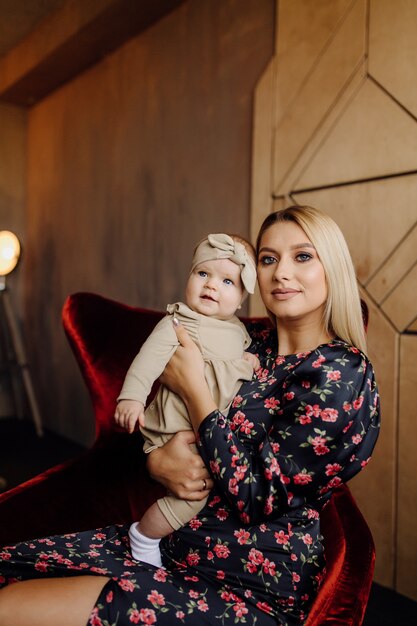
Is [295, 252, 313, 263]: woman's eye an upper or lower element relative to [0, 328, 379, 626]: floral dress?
upper

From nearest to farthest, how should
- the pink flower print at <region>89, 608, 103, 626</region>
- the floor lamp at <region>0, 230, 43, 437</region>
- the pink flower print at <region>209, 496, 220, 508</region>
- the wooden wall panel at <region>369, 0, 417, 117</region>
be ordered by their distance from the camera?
the pink flower print at <region>89, 608, 103, 626</region>
the pink flower print at <region>209, 496, 220, 508</region>
the wooden wall panel at <region>369, 0, 417, 117</region>
the floor lamp at <region>0, 230, 43, 437</region>

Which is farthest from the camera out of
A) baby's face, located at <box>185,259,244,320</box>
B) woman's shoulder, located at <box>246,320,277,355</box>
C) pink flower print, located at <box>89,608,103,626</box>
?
woman's shoulder, located at <box>246,320,277,355</box>

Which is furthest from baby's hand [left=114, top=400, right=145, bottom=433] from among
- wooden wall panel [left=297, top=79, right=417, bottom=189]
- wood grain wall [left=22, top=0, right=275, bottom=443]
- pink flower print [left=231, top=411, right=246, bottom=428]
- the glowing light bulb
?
the glowing light bulb

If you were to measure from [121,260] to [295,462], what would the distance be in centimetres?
294

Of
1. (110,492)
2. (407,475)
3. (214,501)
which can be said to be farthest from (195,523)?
(407,475)

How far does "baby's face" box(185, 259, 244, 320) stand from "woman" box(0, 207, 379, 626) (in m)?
0.11

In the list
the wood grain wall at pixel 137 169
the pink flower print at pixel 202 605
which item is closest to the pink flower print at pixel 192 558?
the pink flower print at pixel 202 605

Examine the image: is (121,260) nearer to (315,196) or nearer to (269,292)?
(315,196)

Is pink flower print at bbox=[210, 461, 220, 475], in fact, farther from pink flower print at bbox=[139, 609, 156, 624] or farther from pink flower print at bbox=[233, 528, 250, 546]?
pink flower print at bbox=[139, 609, 156, 624]

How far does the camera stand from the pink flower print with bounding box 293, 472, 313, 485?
107cm

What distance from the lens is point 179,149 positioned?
323cm

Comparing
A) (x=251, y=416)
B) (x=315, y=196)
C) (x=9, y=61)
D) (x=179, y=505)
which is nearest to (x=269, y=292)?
(x=251, y=416)

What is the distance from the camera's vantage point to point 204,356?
4.27ft

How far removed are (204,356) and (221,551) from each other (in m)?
0.44
